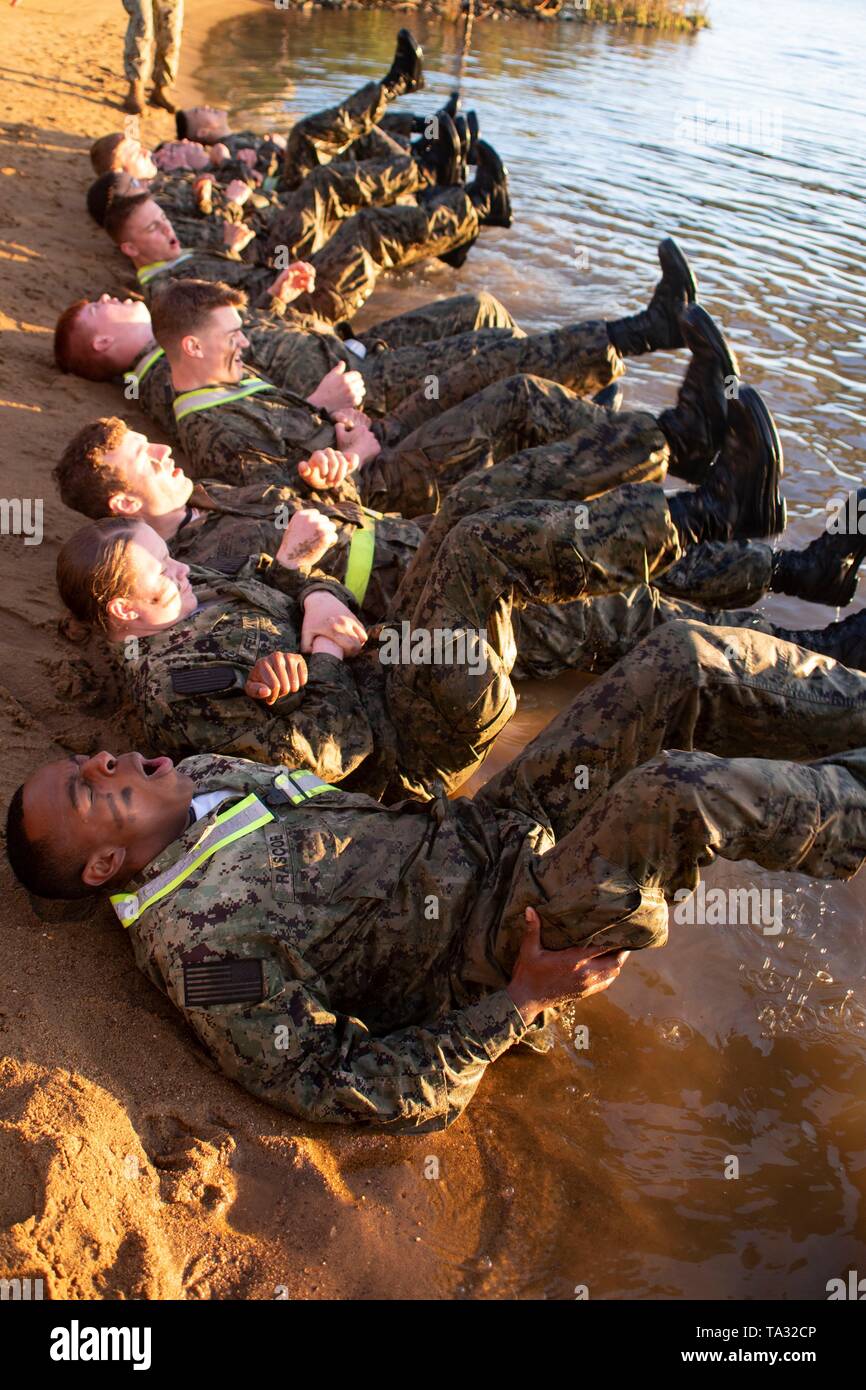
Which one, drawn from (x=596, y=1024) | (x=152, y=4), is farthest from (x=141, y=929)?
(x=152, y=4)

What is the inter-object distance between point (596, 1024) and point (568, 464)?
1662 millimetres

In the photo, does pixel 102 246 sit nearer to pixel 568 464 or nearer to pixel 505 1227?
pixel 568 464

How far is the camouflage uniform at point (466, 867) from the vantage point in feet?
8.20

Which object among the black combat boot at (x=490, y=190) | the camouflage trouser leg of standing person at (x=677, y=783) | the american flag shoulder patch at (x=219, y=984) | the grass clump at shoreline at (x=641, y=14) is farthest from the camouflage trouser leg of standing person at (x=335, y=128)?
the grass clump at shoreline at (x=641, y=14)

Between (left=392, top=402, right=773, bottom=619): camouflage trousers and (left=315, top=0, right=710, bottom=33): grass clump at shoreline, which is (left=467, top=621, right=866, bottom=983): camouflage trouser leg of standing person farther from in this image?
(left=315, top=0, right=710, bottom=33): grass clump at shoreline

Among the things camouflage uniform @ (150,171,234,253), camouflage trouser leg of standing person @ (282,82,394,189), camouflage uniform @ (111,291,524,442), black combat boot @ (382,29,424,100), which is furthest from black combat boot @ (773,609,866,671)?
black combat boot @ (382,29,424,100)

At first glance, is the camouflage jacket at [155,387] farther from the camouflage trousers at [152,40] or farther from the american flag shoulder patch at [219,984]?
the camouflage trousers at [152,40]

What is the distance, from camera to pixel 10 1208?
213cm

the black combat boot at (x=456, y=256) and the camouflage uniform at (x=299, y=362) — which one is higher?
the black combat boot at (x=456, y=256)

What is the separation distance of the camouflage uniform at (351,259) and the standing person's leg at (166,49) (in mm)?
5862

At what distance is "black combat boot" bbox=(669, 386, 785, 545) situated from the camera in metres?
3.26

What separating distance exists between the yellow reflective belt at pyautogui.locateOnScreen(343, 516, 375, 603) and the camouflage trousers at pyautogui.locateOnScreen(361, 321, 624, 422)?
1172mm

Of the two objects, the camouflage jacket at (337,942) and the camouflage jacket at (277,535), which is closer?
the camouflage jacket at (337,942)

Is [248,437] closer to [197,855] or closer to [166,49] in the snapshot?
[197,855]
